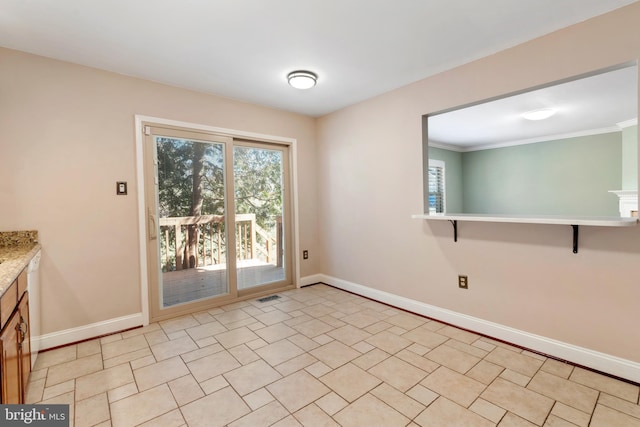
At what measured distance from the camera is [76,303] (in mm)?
2551

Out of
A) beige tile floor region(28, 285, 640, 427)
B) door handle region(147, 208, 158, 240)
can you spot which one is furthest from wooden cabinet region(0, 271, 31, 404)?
door handle region(147, 208, 158, 240)

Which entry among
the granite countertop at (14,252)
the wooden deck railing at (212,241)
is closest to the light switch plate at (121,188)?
the wooden deck railing at (212,241)

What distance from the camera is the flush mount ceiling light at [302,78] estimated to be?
8.93 feet

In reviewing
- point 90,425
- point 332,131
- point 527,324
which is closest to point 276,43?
point 332,131

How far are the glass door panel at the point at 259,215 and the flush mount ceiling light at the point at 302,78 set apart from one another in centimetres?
117

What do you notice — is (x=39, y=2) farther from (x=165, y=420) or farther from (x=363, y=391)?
(x=363, y=391)

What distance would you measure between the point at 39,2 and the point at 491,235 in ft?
11.9

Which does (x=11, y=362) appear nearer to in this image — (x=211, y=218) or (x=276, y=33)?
(x=211, y=218)

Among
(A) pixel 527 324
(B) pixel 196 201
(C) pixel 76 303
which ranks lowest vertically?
(A) pixel 527 324

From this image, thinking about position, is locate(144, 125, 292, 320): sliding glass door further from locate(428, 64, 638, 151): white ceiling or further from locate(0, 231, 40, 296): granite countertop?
locate(428, 64, 638, 151): white ceiling

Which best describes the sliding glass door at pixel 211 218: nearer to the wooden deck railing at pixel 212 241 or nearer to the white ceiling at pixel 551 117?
the wooden deck railing at pixel 212 241

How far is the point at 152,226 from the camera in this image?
2.94 meters

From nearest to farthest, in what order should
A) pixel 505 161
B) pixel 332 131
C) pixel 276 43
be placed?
pixel 276 43
pixel 332 131
pixel 505 161

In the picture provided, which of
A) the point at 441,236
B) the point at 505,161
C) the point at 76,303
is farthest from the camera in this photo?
the point at 505,161
